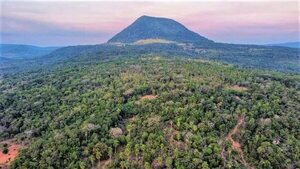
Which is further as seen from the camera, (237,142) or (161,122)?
(161,122)

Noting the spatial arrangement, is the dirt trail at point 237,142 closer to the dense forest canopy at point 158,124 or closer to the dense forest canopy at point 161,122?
the dense forest canopy at point 158,124

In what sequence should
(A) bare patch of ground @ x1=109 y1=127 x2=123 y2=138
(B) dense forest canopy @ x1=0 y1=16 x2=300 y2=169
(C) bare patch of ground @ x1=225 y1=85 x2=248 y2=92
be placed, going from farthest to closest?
(C) bare patch of ground @ x1=225 y1=85 x2=248 y2=92 < (A) bare patch of ground @ x1=109 y1=127 x2=123 y2=138 < (B) dense forest canopy @ x1=0 y1=16 x2=300 y2=169

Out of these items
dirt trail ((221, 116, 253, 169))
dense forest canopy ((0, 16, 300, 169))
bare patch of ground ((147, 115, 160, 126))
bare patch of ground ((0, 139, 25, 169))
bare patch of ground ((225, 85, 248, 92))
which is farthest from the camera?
bare patch of ground ((225, 85, 248, 92))

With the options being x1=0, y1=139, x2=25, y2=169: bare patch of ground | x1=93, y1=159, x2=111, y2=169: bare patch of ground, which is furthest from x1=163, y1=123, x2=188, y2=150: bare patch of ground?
x1=0, y1=139, x2=25, y2=169: bare patch of ground

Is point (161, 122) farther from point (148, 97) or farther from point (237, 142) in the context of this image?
point (237, 142)

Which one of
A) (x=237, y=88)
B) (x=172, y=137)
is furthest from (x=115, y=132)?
(x=237, y=88)

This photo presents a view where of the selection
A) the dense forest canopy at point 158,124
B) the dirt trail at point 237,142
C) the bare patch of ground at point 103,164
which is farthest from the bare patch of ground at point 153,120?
the dirt trail at point 237,142

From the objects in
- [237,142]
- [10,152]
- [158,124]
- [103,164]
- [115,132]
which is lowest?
[10,152]

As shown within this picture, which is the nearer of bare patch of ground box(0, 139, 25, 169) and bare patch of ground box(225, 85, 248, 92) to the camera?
bare patch of ground box(0, 139, 25, 169)

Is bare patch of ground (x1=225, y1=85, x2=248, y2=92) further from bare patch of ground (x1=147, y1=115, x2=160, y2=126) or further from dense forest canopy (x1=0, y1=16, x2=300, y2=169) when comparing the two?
bare patch of ground (x1=147, y1=115, x2=160, y2=126)
